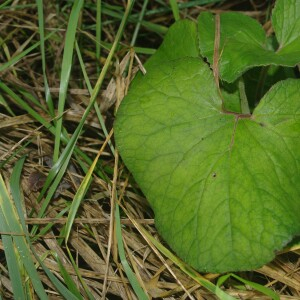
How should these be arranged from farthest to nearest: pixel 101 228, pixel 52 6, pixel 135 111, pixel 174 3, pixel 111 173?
pixel 52 6 → pixel 174 3 → pixel 111 173 → pixel 101 228 → pixel 135 111

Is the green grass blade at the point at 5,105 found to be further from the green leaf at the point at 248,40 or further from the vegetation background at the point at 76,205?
the green leaf at the point at 248,40

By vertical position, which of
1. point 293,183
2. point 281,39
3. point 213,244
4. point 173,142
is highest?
point 281,39

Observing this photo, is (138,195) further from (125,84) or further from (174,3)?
(174,3)

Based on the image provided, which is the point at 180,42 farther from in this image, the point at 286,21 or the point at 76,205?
A: the point at 76,205

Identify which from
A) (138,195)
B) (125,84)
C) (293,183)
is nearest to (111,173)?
(138,195)

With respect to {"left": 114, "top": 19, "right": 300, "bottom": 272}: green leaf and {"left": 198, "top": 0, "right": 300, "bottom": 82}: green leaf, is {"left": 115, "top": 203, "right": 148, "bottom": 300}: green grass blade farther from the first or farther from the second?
{"left": 198, "top": 0, "right": 300, "bottom": 82}: green leaf

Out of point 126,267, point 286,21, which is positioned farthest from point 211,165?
point 286,21
